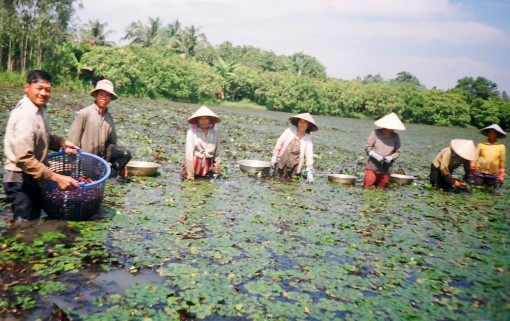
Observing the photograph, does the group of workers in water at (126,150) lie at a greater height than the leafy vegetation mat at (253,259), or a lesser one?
greater

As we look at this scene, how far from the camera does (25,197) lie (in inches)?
185

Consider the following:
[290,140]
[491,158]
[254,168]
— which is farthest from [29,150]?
[491,158]

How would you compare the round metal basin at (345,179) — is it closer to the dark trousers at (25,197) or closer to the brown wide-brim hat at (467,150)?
the brown wide-brim hat at (467,150)

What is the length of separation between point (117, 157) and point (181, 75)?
3864 cm

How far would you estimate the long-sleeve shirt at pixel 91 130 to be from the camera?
6.55 metres

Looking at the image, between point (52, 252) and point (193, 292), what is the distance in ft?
5.59

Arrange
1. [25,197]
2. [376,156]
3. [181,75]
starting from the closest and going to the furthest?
1. [25,197]
2. [376,156]
3. [181,75]

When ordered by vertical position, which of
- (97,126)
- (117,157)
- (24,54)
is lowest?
(117,157)

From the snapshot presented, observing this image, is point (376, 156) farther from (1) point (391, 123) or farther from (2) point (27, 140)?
(2) point (27, 140)

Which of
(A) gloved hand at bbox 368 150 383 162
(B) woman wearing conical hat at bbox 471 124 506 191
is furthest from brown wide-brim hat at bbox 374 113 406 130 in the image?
(B) woman wearing conical hat at bbox 471 124 506 191

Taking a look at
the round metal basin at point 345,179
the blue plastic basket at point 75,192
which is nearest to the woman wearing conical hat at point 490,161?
the round metal basin at point 345,179

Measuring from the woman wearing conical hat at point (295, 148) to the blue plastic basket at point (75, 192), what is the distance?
15.5 feet

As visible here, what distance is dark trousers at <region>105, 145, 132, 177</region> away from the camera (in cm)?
714

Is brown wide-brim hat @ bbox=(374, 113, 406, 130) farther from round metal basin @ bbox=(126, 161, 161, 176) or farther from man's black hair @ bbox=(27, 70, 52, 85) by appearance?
man's black hair @ bbox=(27, 70, 52, 85)
